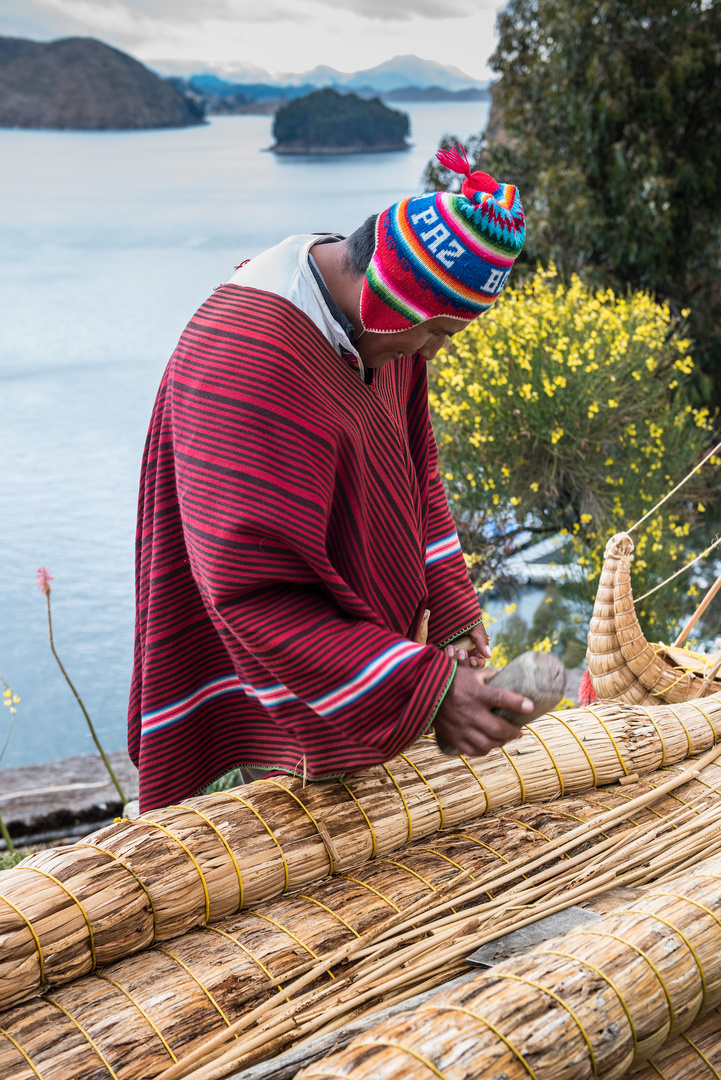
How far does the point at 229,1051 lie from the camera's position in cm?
90

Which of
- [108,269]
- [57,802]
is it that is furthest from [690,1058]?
A: [108,269]

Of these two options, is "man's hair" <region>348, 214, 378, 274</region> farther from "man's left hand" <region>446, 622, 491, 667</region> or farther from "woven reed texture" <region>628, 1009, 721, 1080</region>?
"woven reed texture" <region>628, 1009, 721, 1080</region>

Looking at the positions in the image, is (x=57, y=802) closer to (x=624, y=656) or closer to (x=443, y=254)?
(x=624, y=656)

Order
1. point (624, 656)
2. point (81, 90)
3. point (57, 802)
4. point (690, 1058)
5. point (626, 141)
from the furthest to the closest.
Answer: point (81, 90) → point (626, 141) → point (57, 802) → point (624, 656) → point (690, 1058)

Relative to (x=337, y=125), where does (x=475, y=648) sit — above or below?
below

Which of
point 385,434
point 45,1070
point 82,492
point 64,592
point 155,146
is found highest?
point 155,146

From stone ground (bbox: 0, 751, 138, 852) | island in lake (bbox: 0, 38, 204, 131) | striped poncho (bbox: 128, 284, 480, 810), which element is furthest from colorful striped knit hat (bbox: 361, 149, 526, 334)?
island in lake (bbox: 0, 38, 204, 131)

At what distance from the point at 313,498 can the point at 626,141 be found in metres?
5.09

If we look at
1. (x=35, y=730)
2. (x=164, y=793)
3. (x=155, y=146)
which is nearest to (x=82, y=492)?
(x=35, y=730)

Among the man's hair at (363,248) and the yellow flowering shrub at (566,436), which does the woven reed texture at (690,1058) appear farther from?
the yellow flowering shrub at (566,436)

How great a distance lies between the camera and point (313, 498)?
1.02 meters

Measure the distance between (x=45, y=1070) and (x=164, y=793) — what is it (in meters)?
0.45

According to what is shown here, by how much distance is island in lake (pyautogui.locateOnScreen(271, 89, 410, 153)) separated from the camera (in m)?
7.48

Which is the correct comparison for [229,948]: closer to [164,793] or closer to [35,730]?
[164,793]
